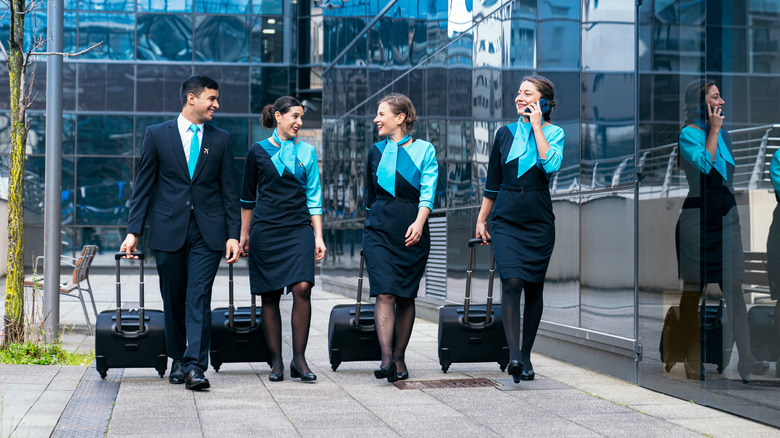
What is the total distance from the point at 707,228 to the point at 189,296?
119 inches

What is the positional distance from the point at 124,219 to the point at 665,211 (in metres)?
23.1

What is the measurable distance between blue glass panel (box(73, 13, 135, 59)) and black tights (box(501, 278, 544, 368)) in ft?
75.9

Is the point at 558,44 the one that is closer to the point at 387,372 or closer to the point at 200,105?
the point at 200,105

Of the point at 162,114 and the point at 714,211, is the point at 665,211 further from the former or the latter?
the point at 162,114

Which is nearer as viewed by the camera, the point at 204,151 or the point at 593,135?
the point at 204,151

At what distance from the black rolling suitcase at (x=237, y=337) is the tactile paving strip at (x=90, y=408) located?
2.19 feet

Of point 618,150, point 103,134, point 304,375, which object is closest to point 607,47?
point 618,150

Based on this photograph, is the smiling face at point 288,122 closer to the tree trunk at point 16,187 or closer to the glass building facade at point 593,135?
the glass building facade at point 593,135

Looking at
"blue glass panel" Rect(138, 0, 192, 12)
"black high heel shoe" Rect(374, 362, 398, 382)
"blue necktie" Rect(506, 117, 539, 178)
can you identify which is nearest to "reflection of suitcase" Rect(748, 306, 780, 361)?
"blue necktie" Rect(506, 117, 539, 178)

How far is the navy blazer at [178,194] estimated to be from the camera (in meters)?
5.95

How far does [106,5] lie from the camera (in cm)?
2720

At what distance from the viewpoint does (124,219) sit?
27141 millimetres

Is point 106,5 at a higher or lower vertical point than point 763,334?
higher

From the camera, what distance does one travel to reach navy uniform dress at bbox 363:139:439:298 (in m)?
6.18
